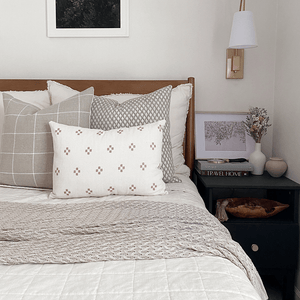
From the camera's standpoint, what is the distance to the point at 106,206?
1.12 m

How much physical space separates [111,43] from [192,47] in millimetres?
533

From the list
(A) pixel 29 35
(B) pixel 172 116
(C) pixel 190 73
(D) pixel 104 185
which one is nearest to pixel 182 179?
(B) pixel 172 116

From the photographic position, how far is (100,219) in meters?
0.98

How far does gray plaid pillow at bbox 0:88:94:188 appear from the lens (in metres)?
1.45

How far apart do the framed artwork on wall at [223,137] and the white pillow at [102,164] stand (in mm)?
805

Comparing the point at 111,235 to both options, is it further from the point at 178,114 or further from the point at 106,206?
the point at 178,114

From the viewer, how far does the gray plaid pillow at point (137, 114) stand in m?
1.50

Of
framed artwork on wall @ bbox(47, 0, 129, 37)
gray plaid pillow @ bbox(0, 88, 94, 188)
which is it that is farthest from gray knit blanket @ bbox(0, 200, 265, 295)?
framed artwork on wall @ bbox(47, 0, 129, 37)

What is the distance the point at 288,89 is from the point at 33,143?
4.78 feet

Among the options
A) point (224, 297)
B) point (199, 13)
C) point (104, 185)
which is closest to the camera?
point (224, 297)

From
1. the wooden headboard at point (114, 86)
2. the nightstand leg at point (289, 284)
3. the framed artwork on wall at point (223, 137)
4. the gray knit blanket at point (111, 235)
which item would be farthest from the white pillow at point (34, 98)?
the nightstand leg at point (289, 284)

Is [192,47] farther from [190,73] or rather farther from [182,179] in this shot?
[182,179]

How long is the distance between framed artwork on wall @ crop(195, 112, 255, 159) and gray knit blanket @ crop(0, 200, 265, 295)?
1009 millimetres

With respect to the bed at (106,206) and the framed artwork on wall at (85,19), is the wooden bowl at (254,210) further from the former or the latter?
the framed artwork on wall at (85,19)
